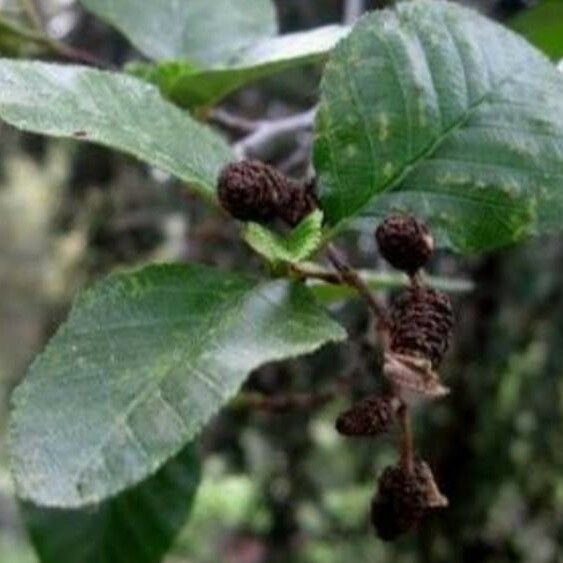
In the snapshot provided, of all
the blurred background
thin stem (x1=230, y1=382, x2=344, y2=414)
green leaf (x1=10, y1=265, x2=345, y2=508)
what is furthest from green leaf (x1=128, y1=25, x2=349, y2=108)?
the blurred background

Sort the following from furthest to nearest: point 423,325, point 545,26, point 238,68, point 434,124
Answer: point 545,26 < point 238,68 < point 434,124 < point 423,325

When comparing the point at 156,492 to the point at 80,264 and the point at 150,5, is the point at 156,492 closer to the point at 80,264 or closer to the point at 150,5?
the point at 150,5

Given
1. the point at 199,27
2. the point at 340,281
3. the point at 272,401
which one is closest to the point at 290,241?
the point at 340,281

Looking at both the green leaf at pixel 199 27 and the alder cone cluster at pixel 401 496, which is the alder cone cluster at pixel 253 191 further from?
the green leaf at pixel 199 27

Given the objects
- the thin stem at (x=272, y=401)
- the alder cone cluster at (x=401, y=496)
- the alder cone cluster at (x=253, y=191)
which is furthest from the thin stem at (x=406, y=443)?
the thin stem at (x=272, y=401)

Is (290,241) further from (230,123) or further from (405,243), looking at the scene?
(230,123)

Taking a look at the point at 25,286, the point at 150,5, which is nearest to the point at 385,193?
the point at 150,5

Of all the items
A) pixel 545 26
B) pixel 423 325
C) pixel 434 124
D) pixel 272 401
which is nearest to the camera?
pixel 423 325
